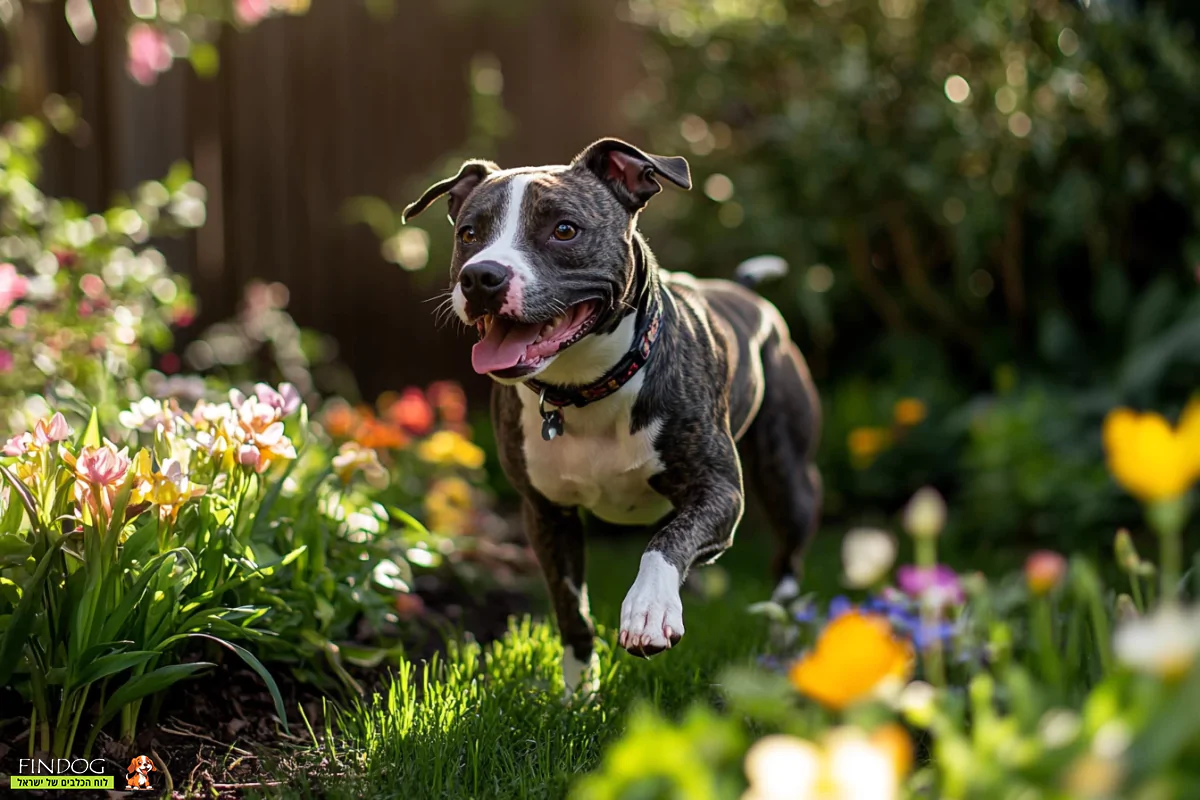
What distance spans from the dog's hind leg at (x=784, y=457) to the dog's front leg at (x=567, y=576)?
2.72 ft

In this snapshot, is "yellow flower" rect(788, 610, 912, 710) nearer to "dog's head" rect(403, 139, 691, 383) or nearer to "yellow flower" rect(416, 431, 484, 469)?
"dog's head" rect(403, 139, 691, 383)

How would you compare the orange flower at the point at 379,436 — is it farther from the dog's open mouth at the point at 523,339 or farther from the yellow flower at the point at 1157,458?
the yellow flower at the point at 1157,458

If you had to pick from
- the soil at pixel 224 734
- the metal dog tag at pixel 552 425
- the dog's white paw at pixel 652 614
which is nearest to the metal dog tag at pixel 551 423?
the metal dog tag at pixel 552 425

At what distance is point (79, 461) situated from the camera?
2436mm

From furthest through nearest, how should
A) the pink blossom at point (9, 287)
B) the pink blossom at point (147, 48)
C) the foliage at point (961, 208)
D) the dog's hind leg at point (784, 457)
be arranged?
the foliage at point (961, 208)
the pink blossom at point (147, 48)
the dog's hind leg at point (784, 457)
the pink blossom at point (9, 287)

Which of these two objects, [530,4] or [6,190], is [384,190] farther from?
[6,190]

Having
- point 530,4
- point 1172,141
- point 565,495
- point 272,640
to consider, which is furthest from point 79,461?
point 530,4

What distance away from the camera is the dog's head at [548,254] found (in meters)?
2.64

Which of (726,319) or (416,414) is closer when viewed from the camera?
(726,319)

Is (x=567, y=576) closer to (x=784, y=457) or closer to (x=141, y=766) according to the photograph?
(x=784, y=457)

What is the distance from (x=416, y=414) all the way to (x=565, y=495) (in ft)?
5.93

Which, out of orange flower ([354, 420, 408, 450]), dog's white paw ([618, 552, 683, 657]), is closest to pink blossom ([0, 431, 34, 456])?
dog's white paw ([618, 552, 683, 657])

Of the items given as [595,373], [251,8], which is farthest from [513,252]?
[251,8]

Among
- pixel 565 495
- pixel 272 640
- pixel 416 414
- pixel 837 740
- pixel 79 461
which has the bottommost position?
pixel 837 740
